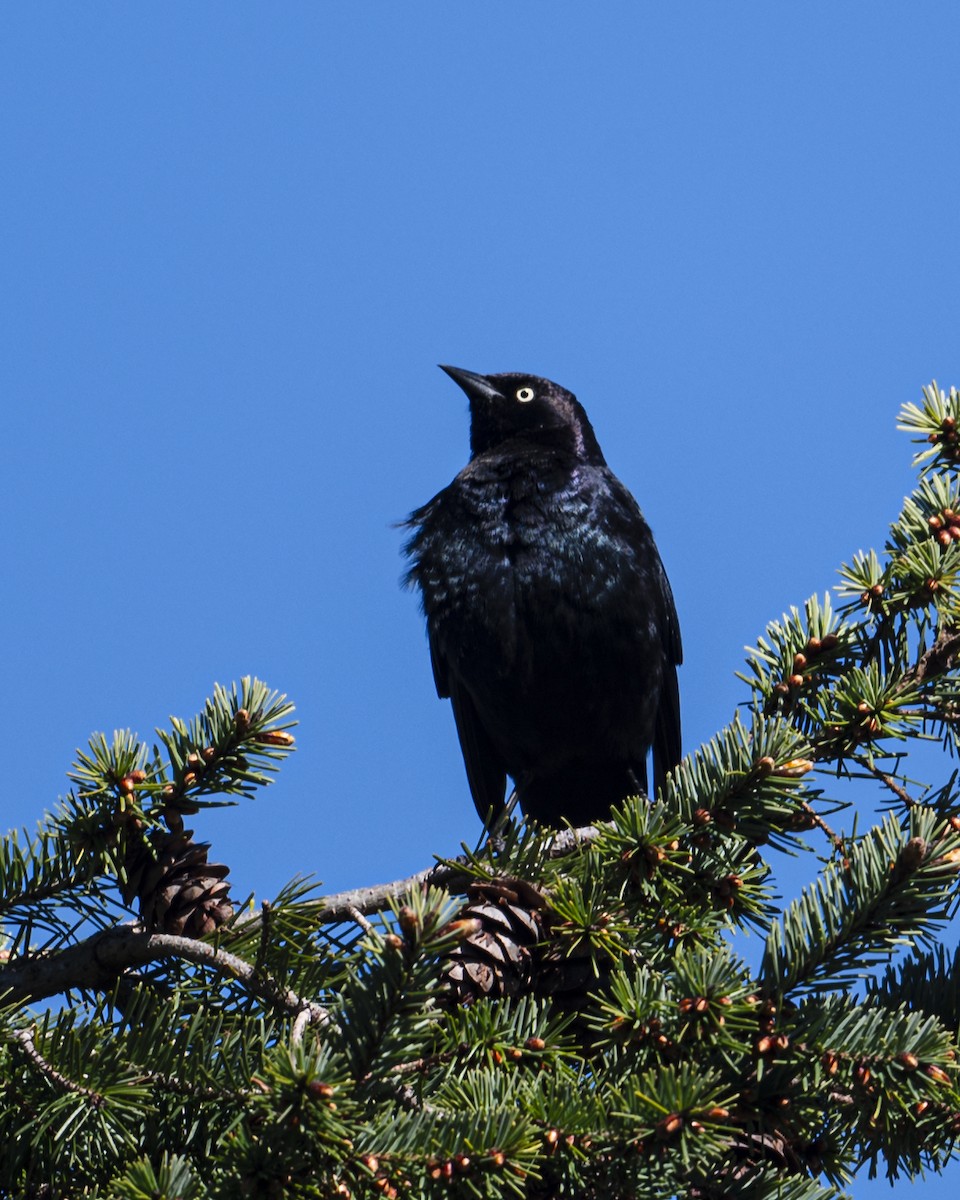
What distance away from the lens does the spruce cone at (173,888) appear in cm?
230

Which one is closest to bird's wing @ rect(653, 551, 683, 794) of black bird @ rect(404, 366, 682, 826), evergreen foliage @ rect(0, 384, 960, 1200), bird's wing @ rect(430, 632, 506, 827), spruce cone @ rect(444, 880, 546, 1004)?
black bird @ rect(404, 366, 682, 826)

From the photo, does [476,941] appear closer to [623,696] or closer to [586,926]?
[586,926]

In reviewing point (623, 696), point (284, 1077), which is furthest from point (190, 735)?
point (623, 696)

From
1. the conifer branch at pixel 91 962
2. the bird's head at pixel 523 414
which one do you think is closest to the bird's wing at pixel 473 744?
the bird's head at pixel 523 414

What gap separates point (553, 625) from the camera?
15.3ft

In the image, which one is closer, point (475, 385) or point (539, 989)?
point (539, 989)

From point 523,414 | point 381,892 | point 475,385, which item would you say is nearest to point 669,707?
point 523,414

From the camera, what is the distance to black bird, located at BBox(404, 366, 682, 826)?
468cm

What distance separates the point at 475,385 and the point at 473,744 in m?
1.70

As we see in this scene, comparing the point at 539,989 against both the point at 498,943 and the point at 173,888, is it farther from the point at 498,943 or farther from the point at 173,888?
the point at 173,888

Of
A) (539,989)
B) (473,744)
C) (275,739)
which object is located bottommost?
(539,989)

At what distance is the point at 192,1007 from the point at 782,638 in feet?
4.28

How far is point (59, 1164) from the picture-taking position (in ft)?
6.10

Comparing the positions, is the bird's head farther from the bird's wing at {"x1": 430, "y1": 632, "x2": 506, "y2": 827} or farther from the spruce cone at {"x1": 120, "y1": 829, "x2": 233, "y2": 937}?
the spruce cone at {"x1": 120, "y1": 829, "x2": 233, "y2": 937}
